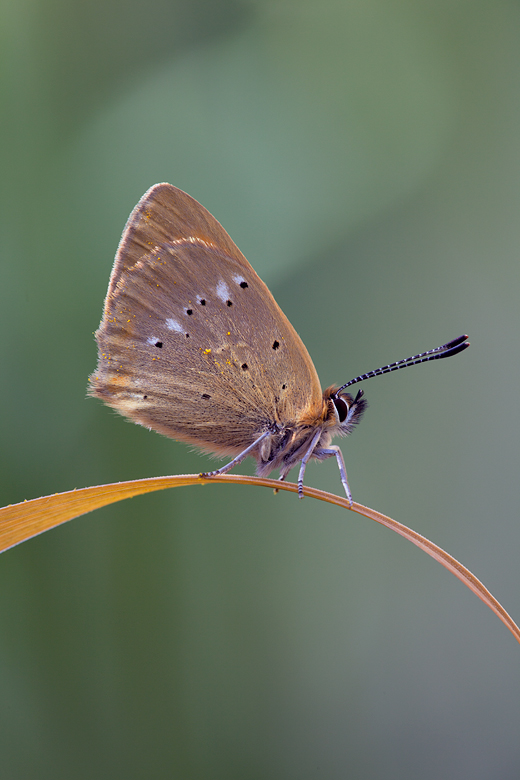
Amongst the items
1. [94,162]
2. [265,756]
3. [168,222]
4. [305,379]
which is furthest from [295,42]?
[265,756]

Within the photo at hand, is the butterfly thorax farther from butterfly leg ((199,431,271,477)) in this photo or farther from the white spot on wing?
the white spot on wing

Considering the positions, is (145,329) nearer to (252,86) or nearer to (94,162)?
(94,162)

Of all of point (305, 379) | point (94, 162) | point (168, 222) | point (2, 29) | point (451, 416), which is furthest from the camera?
point (451, 416)

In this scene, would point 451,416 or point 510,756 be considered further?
point 451,416

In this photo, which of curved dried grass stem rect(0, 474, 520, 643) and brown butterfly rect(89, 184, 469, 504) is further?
brown butterfly rect(89, 184, 469, 504)

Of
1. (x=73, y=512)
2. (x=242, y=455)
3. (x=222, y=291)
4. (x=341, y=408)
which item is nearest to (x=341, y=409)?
(x=341, y=408)

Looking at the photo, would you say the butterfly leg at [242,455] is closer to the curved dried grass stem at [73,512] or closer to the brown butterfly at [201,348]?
the brown butterfly at [201,348]

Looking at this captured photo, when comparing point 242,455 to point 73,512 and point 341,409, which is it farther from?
point 73,512

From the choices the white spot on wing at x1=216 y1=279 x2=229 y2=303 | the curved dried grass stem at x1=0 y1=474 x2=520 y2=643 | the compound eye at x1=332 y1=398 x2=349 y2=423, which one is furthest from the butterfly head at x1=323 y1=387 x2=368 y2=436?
the curved dried grass stem at x1=0 y1=474 x2=520 y2=643
